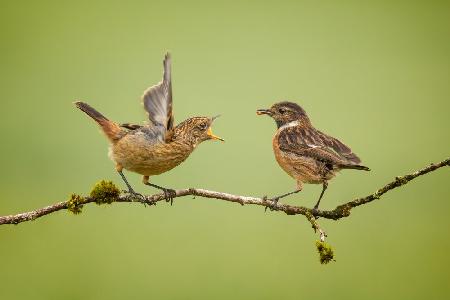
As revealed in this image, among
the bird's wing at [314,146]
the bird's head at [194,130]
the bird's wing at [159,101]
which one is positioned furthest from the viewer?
the bird's head at [194,130]

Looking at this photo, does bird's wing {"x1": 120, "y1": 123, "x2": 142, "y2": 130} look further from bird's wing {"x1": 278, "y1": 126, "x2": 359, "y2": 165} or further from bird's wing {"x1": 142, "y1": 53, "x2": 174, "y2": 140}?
bird's wing {"x1": 278, "y1": 126, "x2": 359, "y2": 165}

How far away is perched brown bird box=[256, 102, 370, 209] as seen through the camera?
434 cm

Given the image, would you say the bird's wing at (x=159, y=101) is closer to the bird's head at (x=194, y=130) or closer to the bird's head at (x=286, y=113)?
the bird's head at (x=194, y=130)

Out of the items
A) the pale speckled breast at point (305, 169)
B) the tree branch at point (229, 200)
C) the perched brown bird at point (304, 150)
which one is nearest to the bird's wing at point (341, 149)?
the perched brown bird at point (304, 150)

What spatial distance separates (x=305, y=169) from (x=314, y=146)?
368 millimetres

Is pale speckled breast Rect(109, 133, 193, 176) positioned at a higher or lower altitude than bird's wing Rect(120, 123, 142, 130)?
lower

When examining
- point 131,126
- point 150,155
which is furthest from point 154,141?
point 131,126

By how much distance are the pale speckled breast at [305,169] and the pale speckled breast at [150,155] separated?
934 mm

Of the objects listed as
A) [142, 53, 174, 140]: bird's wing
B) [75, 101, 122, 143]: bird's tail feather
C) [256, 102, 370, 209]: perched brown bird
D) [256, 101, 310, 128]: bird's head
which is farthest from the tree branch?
[256, 101, 310, 128]: bird's head

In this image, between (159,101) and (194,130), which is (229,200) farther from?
(194,130)

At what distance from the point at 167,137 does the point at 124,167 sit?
1.80 ft

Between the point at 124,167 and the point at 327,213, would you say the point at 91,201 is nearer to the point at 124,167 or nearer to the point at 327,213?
the point at 124,167

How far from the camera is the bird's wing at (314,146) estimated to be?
426 cm

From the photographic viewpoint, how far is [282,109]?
211 inches
